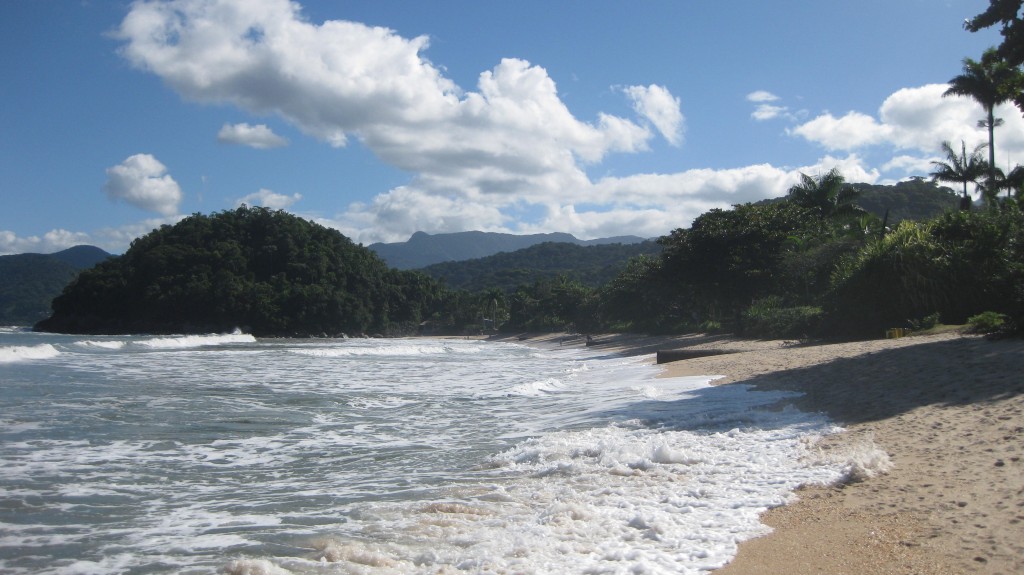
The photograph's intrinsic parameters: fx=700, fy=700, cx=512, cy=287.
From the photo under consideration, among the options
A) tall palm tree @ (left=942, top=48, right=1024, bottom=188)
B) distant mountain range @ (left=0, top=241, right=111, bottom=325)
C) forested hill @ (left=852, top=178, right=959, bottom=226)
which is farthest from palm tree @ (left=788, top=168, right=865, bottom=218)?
distant mountain range @ (left=0, top=241, right=111, bottom=325)

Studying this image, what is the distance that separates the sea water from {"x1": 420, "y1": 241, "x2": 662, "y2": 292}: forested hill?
130 metres

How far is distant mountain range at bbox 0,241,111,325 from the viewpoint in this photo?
4341 inches

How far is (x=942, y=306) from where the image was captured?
19219 mm

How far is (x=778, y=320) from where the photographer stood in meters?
27.3

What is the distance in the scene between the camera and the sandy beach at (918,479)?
15.4 ft

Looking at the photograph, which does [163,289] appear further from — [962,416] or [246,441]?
[962,416]

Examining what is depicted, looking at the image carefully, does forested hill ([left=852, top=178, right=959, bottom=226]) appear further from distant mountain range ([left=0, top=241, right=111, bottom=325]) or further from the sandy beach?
distant mountain range ([left=0, top=241, right=111, bottom=325])

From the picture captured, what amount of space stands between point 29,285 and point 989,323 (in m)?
141

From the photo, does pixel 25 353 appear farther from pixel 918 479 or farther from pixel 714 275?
pixel 918 479

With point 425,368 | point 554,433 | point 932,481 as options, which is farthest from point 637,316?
point 932,481

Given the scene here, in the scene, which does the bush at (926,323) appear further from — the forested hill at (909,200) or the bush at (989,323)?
the forested hill at (909,200)

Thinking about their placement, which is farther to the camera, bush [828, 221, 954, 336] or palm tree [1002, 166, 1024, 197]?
palm tree [1002, 166, 1024, 197]

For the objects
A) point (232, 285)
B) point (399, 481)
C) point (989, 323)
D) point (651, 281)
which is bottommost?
point (399, 481)

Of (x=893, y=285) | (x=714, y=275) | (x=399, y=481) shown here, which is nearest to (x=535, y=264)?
(x=714, y=275)
